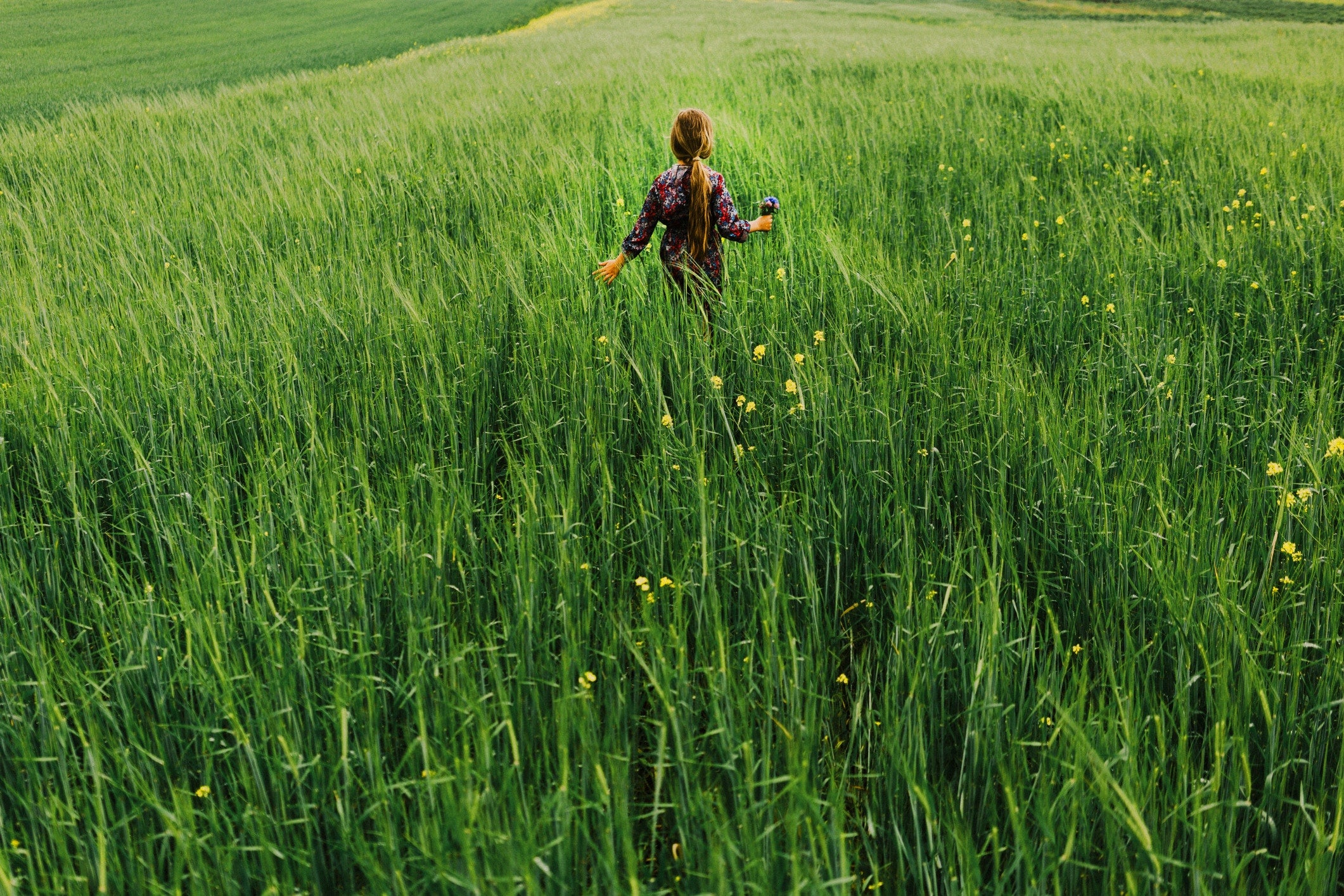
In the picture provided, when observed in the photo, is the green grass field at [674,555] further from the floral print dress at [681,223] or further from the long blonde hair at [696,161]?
the long blonde hair at [696,161]

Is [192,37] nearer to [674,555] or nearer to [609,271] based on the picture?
[609,271]

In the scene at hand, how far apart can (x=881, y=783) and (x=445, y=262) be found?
122 inches

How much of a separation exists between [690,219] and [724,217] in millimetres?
147

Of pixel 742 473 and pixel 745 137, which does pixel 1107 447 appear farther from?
pixel 745 137

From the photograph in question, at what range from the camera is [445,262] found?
142 inches

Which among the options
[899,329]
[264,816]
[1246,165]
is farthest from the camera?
[1246,165]

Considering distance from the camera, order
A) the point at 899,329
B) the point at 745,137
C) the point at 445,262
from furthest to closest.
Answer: the point at 745,137 < the point at 445,262 < the point at 899,329

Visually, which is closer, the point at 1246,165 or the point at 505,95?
the point at 1246,165

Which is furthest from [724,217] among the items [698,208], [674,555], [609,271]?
[674,555]

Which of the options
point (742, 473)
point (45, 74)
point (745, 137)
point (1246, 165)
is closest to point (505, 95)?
point (745, 137)

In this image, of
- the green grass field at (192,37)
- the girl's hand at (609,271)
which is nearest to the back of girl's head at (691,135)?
the girl's hand at (609,271)

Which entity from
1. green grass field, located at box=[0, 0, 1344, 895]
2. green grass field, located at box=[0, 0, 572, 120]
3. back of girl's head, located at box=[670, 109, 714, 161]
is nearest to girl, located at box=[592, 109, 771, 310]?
back of girl's head, located at box=[670, 109, 714, 161]

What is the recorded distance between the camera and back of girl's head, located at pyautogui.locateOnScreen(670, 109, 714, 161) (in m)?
2.96

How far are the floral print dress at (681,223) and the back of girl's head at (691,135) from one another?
84mm
